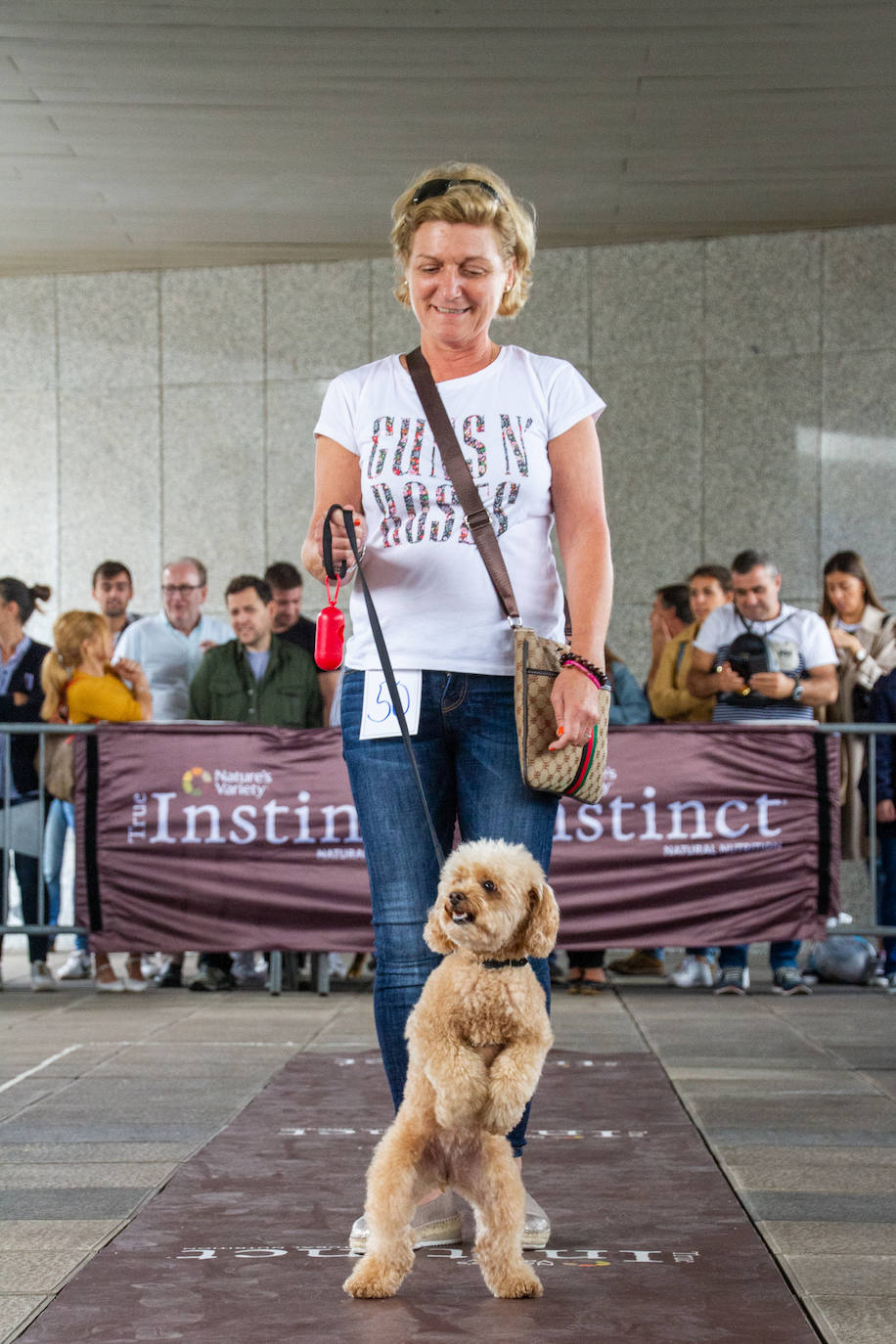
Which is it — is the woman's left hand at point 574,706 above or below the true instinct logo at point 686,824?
above

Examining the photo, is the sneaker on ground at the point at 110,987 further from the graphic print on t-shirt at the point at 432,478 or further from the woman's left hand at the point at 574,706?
the woman's left hand at the point at 574,706

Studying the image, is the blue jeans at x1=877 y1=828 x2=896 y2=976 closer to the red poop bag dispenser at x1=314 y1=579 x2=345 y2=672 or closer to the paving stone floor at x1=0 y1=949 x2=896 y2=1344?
the paving stone floor at x1=0 y1=949 x2=896 y2=1344

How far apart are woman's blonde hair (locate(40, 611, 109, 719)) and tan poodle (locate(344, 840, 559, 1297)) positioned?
6049 mm

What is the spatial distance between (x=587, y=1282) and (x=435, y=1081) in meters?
0.59

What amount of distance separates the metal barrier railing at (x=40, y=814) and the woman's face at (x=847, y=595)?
2.97 ft

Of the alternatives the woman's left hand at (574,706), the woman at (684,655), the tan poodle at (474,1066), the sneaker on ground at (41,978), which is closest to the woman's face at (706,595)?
the woman at (684,655)

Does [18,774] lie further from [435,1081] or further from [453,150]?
[435,1081]

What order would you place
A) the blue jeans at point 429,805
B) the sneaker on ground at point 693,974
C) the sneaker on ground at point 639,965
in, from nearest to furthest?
the blue jeans at point 429,805, the sneaker on ground at point 693,974, the sneaker on ground at point 639,965

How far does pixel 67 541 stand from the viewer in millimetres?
13078

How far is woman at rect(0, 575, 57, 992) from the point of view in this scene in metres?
8.85

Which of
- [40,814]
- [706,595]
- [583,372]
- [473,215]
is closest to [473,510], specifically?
[473,215]

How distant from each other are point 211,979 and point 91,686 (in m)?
1.68

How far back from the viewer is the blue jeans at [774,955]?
8.48 meters

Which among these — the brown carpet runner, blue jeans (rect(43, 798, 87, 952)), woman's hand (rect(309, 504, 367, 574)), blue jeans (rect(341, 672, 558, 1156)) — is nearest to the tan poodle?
the brown carpet runner
